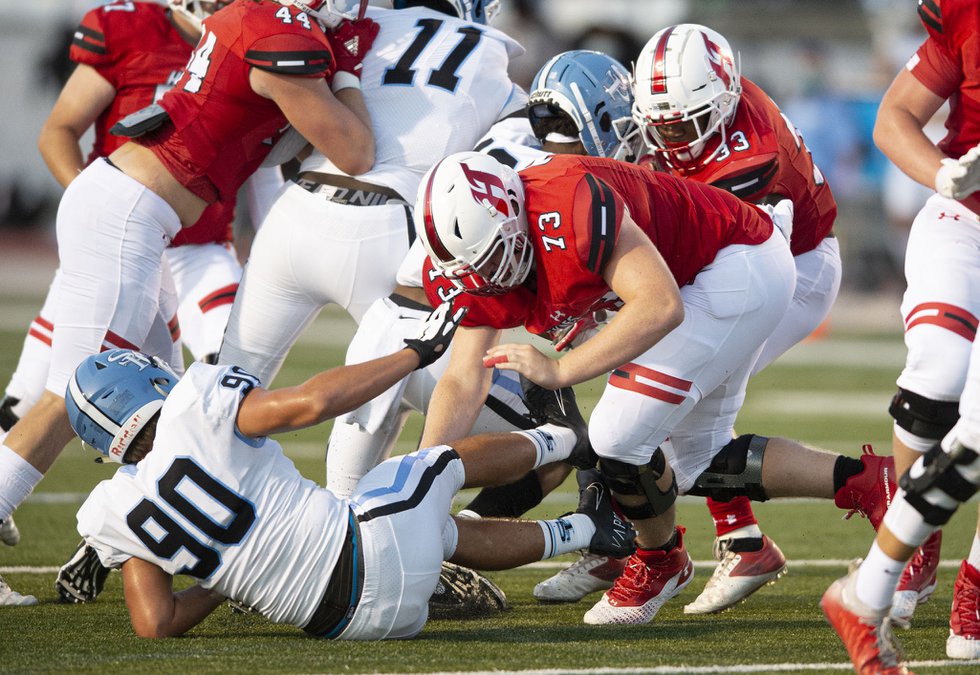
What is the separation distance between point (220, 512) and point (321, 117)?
1.62m

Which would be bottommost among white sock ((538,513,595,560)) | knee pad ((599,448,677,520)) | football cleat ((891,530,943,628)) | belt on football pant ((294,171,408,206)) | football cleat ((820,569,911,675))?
football cleat ((891,530,943,628))

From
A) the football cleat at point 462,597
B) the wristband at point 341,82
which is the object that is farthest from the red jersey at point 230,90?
the football cleat at point 462,597

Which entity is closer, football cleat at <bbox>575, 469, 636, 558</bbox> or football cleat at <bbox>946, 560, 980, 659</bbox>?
football cleat at <bbox>946, 560, 980, 659</bbox>

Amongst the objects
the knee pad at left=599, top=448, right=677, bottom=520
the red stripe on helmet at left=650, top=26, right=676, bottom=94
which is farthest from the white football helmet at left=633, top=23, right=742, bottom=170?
the knee pad at left=599, top=448, right=677, bottom=520

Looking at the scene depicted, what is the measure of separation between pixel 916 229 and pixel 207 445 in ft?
6.86

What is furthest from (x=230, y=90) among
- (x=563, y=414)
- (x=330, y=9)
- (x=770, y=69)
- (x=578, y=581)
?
(x=770, y=69)

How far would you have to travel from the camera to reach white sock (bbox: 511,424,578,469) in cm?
424

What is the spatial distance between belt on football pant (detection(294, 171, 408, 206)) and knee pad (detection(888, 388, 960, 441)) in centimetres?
189

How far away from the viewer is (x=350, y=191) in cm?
478

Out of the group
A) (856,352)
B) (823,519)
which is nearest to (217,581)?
(823,519)

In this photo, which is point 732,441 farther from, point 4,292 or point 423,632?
point 4,292

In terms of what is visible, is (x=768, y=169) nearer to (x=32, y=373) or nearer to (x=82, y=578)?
(x=82, y=578)

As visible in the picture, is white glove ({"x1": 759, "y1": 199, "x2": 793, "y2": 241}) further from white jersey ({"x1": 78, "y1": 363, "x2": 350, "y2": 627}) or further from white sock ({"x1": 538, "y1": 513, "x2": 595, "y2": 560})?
white jersey ({"x1": 78, "y1": 363, "x2": 350, "y2": 627})

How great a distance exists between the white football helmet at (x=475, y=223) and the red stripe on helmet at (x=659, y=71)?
1026 mm
